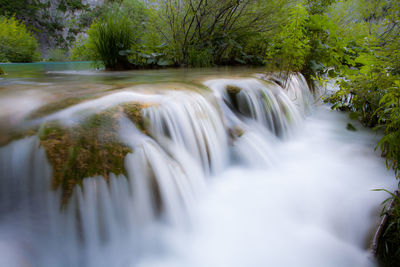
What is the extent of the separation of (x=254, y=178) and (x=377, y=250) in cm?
109

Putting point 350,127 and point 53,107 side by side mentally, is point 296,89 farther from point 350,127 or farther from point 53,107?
point 53,107

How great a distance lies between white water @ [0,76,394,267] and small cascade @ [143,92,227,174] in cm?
1

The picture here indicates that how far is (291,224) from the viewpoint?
184cm

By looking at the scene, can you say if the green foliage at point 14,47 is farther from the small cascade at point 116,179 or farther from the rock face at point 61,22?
the rock face at point 61,22

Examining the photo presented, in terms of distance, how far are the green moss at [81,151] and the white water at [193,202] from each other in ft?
0.18

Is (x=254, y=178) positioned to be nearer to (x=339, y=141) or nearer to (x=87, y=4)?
(x=339, y=141)

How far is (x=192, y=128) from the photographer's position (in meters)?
2.36

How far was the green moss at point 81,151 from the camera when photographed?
1.47 metres

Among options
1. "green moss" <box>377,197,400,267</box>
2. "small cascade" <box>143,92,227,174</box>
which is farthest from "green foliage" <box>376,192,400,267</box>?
"small cascade" <box>143,92,227,174</box>

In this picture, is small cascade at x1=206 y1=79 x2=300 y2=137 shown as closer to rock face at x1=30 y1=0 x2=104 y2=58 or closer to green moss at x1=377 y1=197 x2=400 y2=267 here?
green moss at x1=377 y1=197 x2=400 y2=267

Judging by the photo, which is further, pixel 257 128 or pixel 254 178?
pixel 257 128

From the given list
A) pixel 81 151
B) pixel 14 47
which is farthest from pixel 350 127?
pixel 14 47

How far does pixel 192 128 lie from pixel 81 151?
1.04m

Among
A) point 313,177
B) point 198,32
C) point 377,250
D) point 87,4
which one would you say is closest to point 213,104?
point 313,177
